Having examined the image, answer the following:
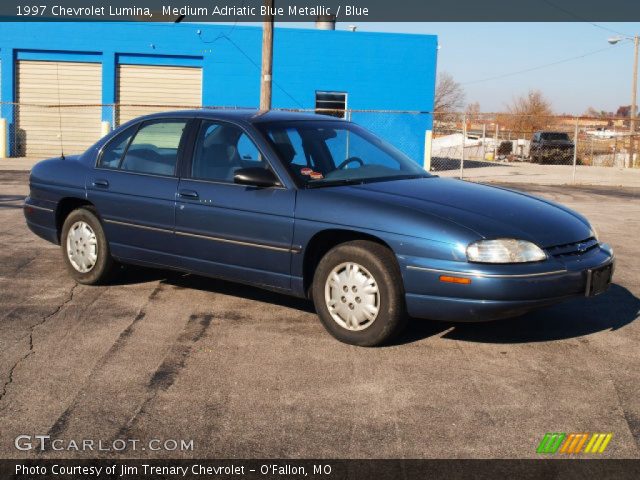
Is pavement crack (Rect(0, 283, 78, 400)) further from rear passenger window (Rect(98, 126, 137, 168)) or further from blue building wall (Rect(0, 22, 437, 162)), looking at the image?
blue building wall (Rect(0, 22, 437, 162))

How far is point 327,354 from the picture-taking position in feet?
17.4

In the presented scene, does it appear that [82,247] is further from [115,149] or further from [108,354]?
[108,354]

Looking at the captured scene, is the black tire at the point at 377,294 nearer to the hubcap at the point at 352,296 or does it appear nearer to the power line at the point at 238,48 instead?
the hubcap at the point at 352,296

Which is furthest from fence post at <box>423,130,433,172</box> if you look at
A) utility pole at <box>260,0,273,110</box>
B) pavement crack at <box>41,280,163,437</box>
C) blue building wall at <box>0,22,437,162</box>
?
pavement crack at <box>41,280,163,437</box>

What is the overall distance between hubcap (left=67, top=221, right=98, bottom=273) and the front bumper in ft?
10.2

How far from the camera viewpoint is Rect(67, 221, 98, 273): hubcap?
7.05 m

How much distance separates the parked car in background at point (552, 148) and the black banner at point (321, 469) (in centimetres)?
3104

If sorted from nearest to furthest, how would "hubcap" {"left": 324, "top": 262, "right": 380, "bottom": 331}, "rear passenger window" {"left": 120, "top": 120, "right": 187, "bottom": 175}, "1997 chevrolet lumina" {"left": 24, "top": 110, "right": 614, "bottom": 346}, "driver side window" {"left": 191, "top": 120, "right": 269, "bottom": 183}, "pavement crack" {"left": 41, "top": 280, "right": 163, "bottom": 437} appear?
"pavement crack" {"left": 41, "top": 280, "right": 163, "bottom": 437}
"1997 chevrolet lumina" {"left": 24, "top": 110, "right": 614, "bottom": 346}
"hubcap" {"left": 324, "top": 262, "right": 380, "bottom": 331}
"driver side window" {"left": 191, "top": 120, "right": 269, "bottom": 183}
"rear passenger window" {"left": 120, "top": 120, "right": 187, "bottom": 175}

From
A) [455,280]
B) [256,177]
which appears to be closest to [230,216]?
[256,177]

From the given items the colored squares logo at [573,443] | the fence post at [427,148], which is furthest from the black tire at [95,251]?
the fence post at [427,148]

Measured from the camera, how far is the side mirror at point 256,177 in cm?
577

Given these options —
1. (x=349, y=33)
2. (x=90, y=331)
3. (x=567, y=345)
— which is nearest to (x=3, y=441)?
(x=90, y=331)

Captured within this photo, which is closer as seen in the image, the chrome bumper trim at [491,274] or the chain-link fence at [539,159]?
the chrome bumper trim at [491,274]

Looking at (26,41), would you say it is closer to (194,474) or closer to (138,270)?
(138,270)
